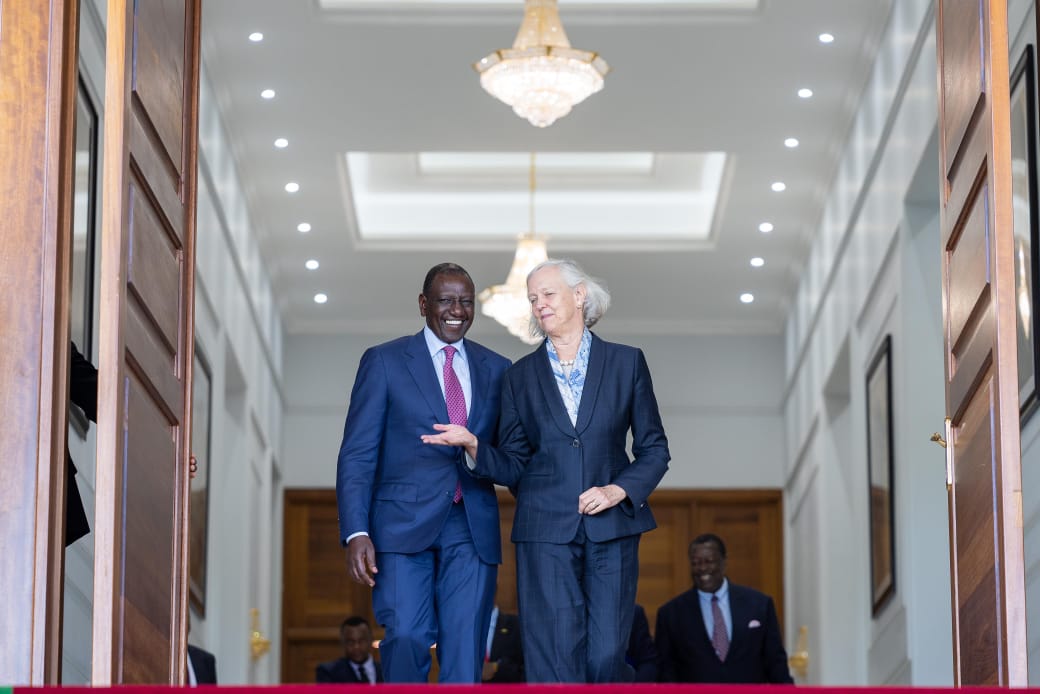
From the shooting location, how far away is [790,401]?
56.3ft

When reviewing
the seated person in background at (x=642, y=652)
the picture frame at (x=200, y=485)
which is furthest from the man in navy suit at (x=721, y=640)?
the picture frame at (x=200, y=485)

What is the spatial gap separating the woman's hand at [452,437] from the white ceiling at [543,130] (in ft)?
17.9

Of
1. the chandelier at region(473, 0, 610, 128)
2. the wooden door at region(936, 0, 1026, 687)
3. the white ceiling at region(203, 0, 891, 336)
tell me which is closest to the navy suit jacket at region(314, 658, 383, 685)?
the white ceiling at region(203, 0, 891, 336)

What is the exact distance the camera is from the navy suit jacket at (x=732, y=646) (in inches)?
396

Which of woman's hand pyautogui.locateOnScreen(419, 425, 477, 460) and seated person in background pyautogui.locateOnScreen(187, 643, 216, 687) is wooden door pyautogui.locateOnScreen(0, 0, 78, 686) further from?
seated person in background pyautogui.locateOnScreen(187, 643, 216, 687)

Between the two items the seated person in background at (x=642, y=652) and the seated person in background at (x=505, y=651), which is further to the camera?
the seated person in background at (x=505, y=651)

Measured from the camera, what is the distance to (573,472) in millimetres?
6156

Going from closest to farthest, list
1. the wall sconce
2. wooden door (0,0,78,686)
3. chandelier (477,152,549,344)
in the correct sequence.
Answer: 1. wooden door (0,0,78,686)
2. chandelier (477,152,549,344)
3. the wall sconce

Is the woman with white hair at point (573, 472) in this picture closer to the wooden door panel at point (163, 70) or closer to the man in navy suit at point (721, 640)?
the wooden door panel at point (163, 70)

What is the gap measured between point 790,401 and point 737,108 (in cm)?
516

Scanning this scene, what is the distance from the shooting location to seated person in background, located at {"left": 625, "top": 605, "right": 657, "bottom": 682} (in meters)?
8.96

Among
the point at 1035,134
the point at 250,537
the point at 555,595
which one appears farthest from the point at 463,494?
the point at 250,537

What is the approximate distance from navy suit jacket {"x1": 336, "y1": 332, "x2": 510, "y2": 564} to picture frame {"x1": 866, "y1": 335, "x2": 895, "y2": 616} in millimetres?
5193

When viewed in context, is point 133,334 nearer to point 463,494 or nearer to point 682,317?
point 463,494
